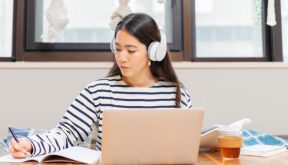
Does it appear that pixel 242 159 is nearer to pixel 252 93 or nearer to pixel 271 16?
pixel 252 93

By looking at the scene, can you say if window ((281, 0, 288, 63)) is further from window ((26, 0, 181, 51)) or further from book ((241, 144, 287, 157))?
book ((241, 144, 287, 157))

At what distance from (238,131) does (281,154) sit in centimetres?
17

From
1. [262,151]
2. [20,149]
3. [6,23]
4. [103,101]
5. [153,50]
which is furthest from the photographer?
[6,23]

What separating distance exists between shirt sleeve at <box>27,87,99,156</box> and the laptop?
360 mm

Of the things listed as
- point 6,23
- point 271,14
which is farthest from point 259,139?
point 6,23

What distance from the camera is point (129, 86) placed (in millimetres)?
1525

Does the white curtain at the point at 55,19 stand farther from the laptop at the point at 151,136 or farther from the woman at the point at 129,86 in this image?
the laptop at the point at 151,136

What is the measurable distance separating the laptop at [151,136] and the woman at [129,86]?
0.40m

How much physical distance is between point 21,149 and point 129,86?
1.91 ft

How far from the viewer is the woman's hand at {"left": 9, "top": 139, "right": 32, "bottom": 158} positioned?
106cm

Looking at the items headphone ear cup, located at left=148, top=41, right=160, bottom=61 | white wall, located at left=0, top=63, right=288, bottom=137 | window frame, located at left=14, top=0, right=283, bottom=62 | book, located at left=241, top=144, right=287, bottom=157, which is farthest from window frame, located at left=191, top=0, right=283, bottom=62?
book, located at left=241, top=144, right=287, bottom=157

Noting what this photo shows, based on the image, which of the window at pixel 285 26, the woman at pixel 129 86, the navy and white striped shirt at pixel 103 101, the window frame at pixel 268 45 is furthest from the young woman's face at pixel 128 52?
the window at pixel 285 26

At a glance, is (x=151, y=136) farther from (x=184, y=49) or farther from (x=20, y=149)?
(x=184, y=49)

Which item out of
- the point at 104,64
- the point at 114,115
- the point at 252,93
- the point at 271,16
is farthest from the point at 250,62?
the point at 114,115
